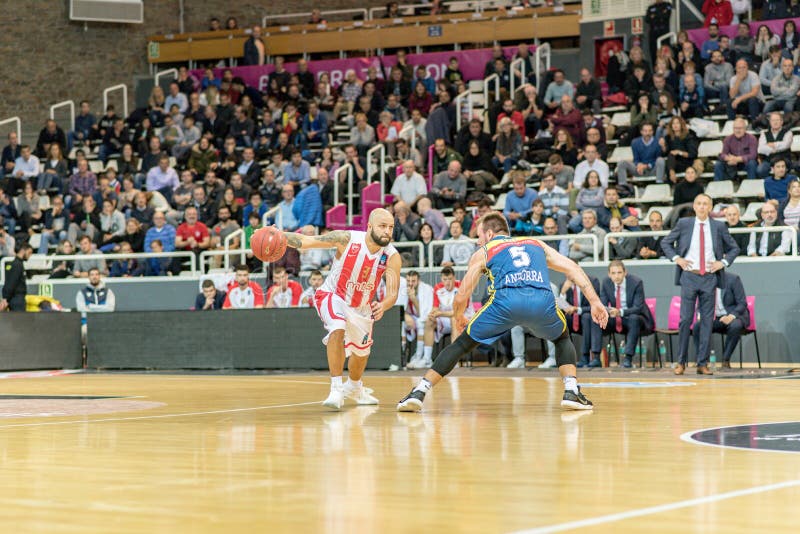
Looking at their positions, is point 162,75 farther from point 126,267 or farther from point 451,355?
point 451,355

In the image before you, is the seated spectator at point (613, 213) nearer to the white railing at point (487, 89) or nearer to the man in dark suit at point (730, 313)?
Result: the man in dark suit at point (730, 313)

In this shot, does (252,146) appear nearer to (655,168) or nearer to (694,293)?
(655,168)

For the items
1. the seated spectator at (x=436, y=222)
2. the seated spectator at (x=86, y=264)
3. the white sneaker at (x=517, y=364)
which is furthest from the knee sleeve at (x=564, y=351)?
the seated spectator at (x=86, y=264)

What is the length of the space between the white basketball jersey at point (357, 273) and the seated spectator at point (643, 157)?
11.0m

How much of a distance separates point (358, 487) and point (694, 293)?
990 cm

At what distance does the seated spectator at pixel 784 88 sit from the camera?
20.8 metres

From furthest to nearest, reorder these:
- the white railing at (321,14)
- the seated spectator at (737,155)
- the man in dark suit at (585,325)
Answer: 1. the white railing at (321,14)
2. the seated spectator at (737,155)
3. the man in dark suit at (585,325)

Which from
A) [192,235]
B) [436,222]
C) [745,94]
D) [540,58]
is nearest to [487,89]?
[540,58]

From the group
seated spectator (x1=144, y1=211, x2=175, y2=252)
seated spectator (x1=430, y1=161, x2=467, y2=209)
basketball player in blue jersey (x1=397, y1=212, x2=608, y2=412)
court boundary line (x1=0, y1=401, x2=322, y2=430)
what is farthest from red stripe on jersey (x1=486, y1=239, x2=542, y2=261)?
seated spectator (x1=144, y1=211, x2=175, y2=252)

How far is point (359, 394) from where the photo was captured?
1080 cm

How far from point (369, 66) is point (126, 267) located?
940cm

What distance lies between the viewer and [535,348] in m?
18.8

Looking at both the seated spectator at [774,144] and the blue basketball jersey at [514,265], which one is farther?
the seated spectator at [774,144]

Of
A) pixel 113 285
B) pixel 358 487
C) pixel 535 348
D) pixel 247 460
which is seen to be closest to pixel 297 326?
pixel 535 348
